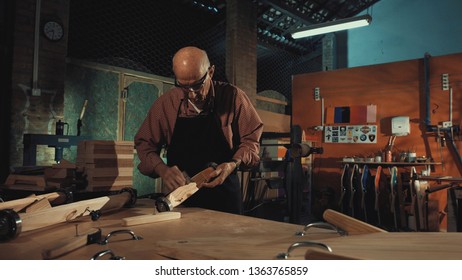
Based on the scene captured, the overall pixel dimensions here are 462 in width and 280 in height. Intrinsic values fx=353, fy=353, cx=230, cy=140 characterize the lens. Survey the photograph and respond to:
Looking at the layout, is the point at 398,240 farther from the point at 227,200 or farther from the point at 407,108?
the point at 407,108

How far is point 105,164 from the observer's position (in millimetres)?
2002

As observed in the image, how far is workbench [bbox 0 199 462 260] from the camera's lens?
0.71 metres

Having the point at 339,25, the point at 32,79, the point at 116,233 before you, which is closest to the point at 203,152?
the point at 116,233

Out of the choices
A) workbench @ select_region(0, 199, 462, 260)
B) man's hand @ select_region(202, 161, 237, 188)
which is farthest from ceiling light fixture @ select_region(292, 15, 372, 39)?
workbench @ select_region(0, 199, 462, 260)

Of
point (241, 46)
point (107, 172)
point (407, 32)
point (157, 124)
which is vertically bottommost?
point (107, 172)

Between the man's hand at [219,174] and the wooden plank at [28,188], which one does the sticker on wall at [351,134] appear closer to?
the man's hand at [219,174]

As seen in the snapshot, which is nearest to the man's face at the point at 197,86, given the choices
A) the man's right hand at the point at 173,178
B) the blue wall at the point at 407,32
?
the man's right hand at the point at 173,178

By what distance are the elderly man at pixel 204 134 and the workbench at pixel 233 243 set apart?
589mm

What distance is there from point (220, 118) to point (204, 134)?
110mm

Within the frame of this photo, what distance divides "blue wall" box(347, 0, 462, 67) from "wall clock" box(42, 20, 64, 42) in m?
6.00

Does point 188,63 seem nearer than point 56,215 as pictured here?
No

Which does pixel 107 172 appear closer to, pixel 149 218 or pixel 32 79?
pixel 149 218

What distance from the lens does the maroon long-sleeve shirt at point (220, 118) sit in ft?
5.47
